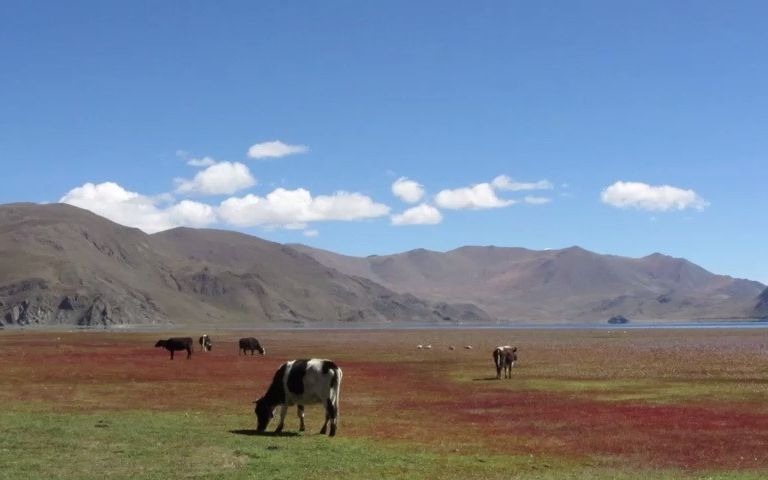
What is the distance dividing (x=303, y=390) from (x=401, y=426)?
3.86m

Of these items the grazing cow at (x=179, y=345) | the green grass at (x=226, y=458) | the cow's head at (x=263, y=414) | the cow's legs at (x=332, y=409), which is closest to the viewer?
the green grass at (x=226, y=458)

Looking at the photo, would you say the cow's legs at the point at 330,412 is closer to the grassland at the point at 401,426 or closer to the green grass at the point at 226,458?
the grassland at the point at 401,426

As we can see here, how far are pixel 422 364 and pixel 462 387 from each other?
19.2 meters

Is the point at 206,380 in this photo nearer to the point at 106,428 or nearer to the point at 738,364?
the point at 106,428

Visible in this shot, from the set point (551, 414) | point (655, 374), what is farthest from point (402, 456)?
point (655, 374)

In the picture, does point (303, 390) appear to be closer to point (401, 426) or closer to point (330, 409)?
point (330, 409)

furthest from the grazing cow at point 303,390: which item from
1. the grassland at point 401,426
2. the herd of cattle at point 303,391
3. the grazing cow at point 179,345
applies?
the grazing cow at point 179,345

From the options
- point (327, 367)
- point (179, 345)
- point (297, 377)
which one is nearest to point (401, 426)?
point (327, 367)

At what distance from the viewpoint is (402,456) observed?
65.4ft

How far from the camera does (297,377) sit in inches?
966

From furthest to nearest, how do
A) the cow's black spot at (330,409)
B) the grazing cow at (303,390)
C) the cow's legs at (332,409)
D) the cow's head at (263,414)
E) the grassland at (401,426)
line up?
1. the cow's head at (263,414)
2. the grazing cow at (303,390)
3. the cow's black spot at (330,409)
4. the cow's legs at (332,409)
5. the grassland at (401,426)

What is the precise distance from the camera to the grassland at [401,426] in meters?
18.6

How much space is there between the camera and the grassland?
60.9ft

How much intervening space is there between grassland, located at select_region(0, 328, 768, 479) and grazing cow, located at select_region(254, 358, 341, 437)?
2.46 feet
